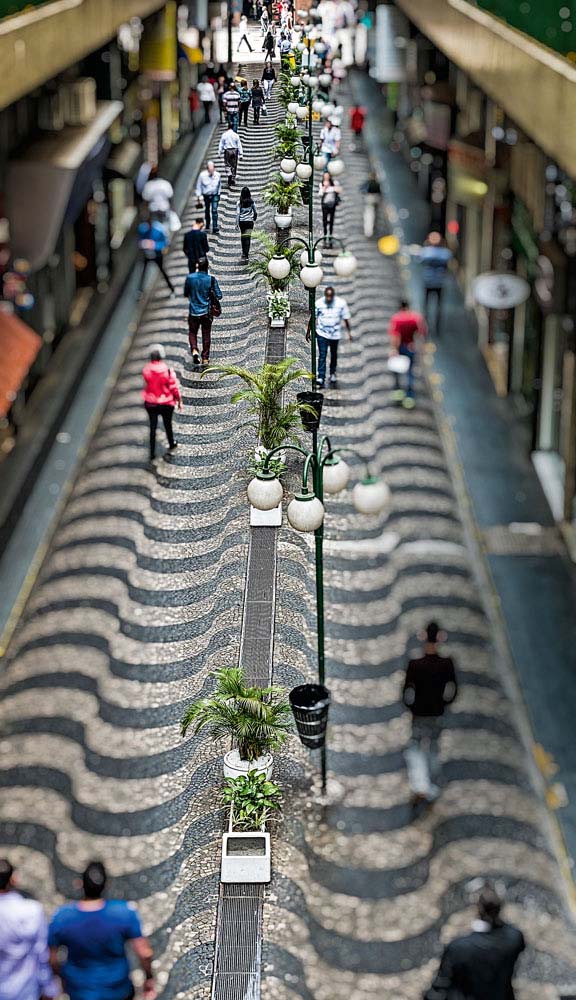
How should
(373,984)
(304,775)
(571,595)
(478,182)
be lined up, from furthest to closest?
(478,182) → (571,595) → (373,984) → (304,775)

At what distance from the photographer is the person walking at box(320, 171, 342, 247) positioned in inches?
284

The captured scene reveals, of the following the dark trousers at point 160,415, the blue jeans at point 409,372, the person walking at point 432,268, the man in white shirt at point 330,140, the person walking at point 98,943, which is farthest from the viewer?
the person walking at point 432,268

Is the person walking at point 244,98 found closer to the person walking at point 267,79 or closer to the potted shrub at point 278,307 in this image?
the person walking at point 267,79

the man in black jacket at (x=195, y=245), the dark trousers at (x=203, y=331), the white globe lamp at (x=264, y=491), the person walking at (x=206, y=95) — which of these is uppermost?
the person walking at (x=206, y=95)

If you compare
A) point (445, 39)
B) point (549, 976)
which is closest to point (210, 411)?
point (549, 976)

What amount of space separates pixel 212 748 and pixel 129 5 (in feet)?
20.6

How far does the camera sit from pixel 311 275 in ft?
21.9

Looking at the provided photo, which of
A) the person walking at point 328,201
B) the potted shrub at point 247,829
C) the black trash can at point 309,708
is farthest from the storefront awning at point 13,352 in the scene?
the potted shrub at point 247,829

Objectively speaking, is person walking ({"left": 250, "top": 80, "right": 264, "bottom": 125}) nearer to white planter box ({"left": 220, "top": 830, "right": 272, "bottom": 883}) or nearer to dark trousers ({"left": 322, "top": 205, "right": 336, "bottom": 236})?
dark trousers ({"left": 322, "top": 205, "right": 336, "bottom": 236})

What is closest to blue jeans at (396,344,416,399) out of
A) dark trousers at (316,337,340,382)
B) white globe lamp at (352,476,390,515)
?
white globe lamp at (352,476,390,515)

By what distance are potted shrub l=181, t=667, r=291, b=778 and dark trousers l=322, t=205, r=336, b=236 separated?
233 cm

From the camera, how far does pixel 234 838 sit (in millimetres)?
6191

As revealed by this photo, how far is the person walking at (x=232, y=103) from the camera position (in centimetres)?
611

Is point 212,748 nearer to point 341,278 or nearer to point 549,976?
point 341,278
